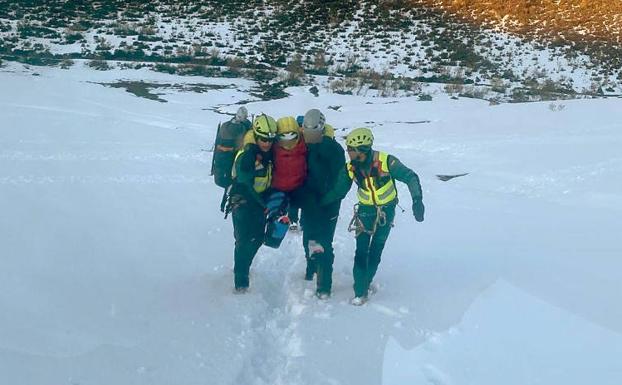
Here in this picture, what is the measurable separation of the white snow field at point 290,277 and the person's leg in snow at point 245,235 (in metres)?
0.21

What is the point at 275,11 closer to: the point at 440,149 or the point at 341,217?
the point at 440,149

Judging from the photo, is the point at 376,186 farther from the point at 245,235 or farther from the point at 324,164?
the point at 245,235

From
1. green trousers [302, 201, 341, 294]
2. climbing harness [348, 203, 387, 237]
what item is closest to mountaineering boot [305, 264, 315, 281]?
green trousers [302, 201, 341, 294]

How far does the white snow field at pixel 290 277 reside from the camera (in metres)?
4.91

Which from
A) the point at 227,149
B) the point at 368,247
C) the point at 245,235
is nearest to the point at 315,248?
the point at 368,247

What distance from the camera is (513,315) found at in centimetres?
571

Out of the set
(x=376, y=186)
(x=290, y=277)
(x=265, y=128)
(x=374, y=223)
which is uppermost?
(x=265, y=128)

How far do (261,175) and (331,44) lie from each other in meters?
23.0

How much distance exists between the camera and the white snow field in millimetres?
4910

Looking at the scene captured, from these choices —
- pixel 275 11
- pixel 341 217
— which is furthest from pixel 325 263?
pixel 275 11

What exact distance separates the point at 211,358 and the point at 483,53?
24.9 meters

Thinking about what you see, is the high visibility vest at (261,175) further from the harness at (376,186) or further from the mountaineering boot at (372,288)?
the mountaineering boot at (372,288)

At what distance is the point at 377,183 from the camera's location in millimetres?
5855

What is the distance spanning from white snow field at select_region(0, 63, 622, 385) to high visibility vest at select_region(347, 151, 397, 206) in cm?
96
